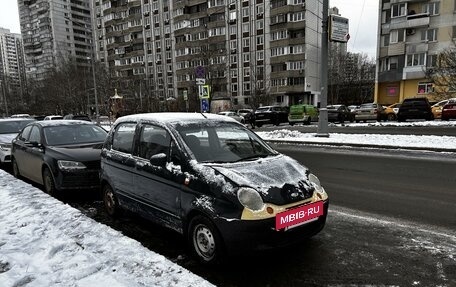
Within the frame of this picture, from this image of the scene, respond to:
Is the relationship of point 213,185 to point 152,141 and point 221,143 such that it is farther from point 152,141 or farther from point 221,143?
point 152,141

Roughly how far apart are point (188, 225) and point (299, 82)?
178ft

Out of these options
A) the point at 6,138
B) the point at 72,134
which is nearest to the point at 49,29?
the point at 6,138

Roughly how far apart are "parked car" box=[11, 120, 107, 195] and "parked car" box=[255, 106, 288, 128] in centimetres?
2215

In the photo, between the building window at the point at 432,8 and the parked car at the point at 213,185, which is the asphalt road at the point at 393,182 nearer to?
the parked car at the point at 213,185

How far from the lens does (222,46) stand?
64.7 meters

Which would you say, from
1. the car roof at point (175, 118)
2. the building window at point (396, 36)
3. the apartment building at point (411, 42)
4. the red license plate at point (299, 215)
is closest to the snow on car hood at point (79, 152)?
the car roof at point (175, 118)

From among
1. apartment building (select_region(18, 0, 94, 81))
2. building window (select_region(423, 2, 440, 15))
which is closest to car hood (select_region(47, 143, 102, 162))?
building window (select_region(423, 2, 440, 15))

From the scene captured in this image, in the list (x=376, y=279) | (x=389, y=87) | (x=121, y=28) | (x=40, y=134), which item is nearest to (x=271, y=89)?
(x=389, y=87)

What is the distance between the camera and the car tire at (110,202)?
5459mm

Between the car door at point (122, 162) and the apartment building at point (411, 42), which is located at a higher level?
the apartment building at point (411, 42)

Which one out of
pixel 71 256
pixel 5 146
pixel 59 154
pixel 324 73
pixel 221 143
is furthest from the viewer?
pixel 324 73

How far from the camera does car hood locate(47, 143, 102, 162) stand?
6.61m

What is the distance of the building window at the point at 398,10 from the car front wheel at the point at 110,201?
47139 mm

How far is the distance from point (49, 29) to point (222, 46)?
75425 mm
